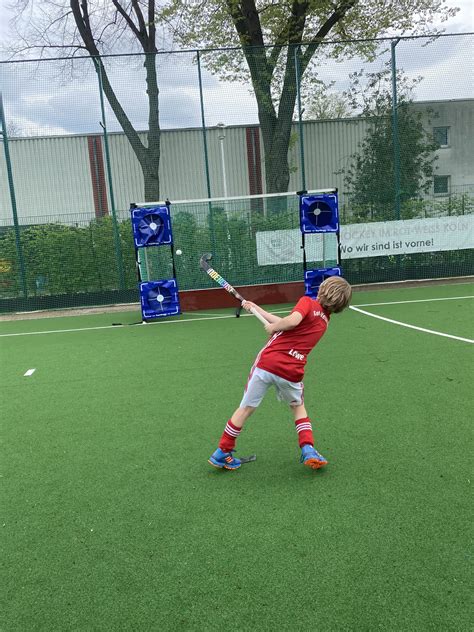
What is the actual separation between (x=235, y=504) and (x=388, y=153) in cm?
1237

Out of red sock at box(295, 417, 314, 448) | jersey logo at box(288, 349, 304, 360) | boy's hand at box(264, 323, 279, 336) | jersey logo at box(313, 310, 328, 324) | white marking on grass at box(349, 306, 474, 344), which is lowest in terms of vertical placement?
white marking on grass at box(349, 306, 474, 344)

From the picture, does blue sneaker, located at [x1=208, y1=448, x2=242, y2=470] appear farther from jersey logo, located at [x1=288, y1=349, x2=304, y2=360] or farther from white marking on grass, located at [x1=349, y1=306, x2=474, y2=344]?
white marking on grass, located at [x1=349, y1=306, x2=474, y2=344]

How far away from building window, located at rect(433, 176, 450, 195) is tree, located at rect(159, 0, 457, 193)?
3.77 metres

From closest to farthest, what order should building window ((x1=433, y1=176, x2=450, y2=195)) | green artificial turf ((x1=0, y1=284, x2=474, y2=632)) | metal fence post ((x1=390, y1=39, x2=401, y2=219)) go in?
green artificial turf ((x1=0, y1=284, x2=474, y2=632)) → metal fence post ((x1=390, y1=39, x2=401, y2=219)) → building window ((x1=433, y1=176, x2=450, y2=195))

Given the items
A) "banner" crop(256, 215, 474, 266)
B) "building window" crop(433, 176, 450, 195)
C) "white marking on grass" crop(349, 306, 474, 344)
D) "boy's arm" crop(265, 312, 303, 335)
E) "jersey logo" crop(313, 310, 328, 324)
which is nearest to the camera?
"boy's arm" crop(265, 312, 303, 335)

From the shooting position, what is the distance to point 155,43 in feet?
56.5

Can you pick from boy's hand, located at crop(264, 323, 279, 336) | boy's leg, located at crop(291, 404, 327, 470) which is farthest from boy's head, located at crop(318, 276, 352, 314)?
boy's leg, located at crop(291, 404, 327, 470)

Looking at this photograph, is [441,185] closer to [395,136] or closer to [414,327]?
[395,136]

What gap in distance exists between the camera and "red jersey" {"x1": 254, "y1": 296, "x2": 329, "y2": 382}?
10.8 feet


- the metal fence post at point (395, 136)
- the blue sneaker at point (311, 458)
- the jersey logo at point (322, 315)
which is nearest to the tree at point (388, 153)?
the metal fence post at point (395, 136)

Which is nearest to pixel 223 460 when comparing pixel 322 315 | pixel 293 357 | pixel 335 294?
pixel 293 357

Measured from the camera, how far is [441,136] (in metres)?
14.5

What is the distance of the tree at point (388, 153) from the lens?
1315 centimetres

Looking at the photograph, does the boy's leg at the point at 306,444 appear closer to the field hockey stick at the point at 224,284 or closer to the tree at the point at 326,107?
the field hockey stick at the point at 224,284
